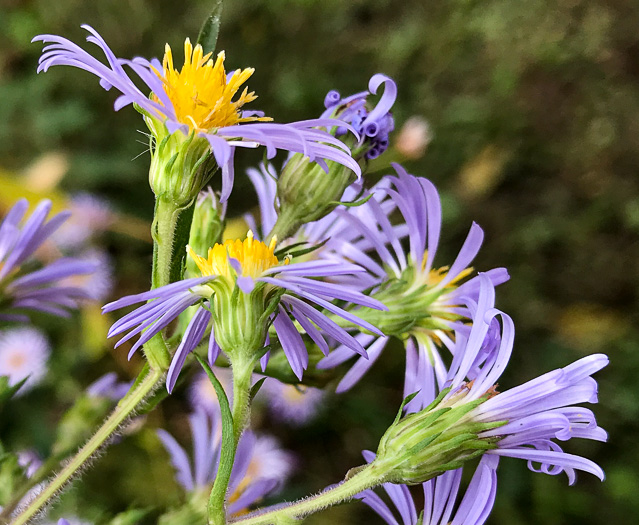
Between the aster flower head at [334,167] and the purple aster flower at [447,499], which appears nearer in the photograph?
the purple aster flower at [447,499]

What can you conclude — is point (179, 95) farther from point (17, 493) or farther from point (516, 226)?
point (516, 226)

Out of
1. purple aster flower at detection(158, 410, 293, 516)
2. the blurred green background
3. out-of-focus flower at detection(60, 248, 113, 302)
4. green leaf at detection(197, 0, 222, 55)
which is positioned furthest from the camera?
the blurred green background

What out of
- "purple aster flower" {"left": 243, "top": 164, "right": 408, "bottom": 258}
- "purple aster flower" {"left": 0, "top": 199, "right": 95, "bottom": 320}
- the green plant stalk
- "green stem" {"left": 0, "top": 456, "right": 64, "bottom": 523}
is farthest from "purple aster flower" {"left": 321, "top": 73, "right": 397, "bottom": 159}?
"green stem" {"left": 0, "top": 456, "right": 64, "bottom": 523}

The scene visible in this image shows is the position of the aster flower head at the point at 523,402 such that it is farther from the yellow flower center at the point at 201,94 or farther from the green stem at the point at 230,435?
the yellow flower center at the point at 201,94

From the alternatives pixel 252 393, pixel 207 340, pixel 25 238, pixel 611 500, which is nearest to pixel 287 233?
pixel 207 340

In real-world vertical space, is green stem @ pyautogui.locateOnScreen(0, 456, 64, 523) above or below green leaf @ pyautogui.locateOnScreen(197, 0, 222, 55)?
below

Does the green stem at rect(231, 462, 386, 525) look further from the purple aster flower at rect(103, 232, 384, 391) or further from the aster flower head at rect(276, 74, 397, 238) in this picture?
the aster flower head at rect(276, 74, 397, 238)

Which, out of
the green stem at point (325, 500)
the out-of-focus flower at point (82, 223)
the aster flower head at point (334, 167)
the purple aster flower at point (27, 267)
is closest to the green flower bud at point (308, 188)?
the aster flower head at point (334, 167)

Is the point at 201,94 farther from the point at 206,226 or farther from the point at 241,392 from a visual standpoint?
the point at 241,392
